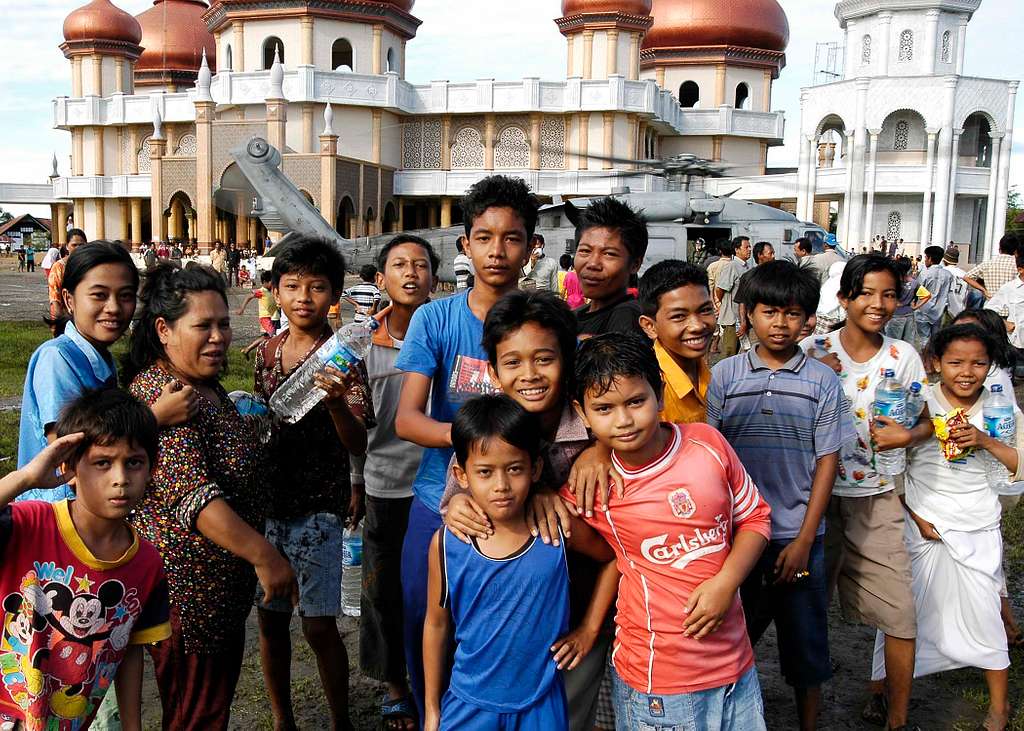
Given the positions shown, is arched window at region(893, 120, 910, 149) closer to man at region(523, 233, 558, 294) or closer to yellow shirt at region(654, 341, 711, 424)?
man at region(523, 233, 558, 294)

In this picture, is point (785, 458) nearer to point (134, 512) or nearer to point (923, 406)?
point (923, 406)

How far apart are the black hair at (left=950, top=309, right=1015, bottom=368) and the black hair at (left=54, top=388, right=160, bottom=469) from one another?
287 centimetres

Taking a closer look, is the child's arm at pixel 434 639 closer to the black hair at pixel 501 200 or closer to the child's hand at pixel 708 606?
the child's hand at pixel 708 606

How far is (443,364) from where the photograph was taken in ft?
9.15

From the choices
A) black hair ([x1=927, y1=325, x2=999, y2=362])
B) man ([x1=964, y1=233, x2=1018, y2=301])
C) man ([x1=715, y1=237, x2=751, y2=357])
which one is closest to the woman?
black hair ([x1=927, y1=325, x2=999, y2=362])

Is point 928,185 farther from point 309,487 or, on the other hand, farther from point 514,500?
point 514,500

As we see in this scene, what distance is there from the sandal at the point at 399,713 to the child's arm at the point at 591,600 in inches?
41.0

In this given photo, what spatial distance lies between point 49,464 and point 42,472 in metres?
0.02

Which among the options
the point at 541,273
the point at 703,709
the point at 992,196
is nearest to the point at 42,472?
the point at 703,709

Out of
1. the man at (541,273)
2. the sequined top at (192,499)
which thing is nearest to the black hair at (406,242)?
the sequined top at (192,499)

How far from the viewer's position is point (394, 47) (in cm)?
3453

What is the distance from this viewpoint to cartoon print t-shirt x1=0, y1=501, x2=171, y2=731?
2.08 metres

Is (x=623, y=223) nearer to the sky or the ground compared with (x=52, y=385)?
nearer to the sky

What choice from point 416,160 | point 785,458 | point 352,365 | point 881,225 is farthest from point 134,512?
point 881,225
